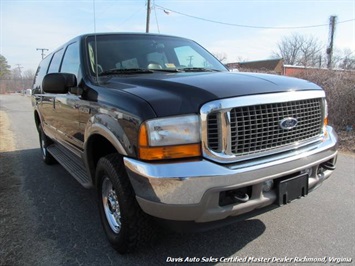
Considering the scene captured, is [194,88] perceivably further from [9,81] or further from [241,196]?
[9,81]

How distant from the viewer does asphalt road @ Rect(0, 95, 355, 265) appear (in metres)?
2.73

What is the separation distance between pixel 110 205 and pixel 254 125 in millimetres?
1468

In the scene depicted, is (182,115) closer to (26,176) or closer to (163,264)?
(163,264)

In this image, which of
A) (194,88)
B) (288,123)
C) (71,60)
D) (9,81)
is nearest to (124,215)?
(194,88)

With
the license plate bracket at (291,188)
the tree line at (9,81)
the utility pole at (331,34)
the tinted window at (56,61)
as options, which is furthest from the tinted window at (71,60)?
the tree line at (9,81)

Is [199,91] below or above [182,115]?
above

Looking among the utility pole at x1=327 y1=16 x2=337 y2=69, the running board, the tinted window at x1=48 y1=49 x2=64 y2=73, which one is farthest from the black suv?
the utility pole at x1=327 y1=16 x2=337 y2=69

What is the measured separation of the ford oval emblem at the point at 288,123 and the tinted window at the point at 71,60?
2.26 meters

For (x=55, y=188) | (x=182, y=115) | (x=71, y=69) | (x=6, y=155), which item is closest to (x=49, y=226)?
(x=55, y=188)

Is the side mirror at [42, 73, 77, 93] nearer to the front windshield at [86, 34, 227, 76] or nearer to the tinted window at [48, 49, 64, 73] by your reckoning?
the front windshield at [86, 34, 227, 76]

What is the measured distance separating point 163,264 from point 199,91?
1.39 meters

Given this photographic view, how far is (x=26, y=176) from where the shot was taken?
5.22m

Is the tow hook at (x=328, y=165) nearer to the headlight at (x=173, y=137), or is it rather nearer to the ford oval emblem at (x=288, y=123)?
the ford oval emblem at (x=288, y=123)

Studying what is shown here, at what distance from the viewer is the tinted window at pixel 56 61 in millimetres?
4738
